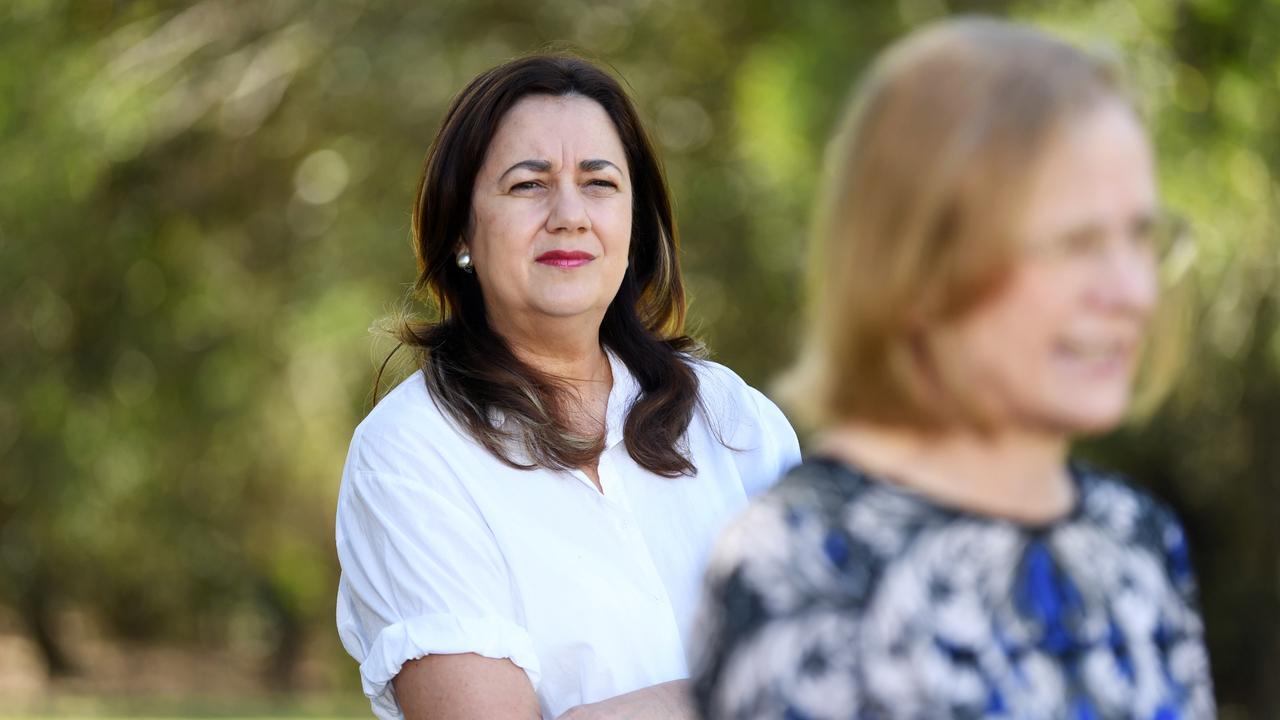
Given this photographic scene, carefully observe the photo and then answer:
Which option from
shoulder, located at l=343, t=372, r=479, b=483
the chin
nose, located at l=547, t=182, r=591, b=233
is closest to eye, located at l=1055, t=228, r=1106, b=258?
the chin

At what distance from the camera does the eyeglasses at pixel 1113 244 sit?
129 cm

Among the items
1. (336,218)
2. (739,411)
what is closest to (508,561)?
(739,411)

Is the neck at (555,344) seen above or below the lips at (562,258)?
below

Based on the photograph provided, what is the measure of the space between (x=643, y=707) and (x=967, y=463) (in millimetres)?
1122

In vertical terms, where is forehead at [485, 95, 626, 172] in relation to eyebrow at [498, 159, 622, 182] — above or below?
above

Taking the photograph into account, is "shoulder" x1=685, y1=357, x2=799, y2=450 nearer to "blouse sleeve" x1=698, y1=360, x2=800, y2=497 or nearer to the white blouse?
"blouse sleeve" x1=698, y1=360, x2=800, y2=497

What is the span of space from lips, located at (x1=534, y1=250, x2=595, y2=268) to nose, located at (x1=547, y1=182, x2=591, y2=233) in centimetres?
4

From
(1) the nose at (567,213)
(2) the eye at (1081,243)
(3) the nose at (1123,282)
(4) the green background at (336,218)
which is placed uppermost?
(2) the eye at (1081,243)

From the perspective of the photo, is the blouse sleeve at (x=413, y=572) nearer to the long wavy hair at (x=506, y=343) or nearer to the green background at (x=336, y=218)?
the long wavy hair at (x=506, y=343)

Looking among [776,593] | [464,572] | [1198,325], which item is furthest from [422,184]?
[1198,325]

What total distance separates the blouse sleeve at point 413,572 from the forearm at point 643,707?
0.11 metres

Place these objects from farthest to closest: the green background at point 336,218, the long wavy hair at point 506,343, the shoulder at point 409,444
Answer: the green background at point 336,218, the long wavy hair at point 506,343, the shoulder at point 409,444

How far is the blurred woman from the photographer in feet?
4.22

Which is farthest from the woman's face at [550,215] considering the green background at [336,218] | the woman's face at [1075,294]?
the green background at [336,218]
